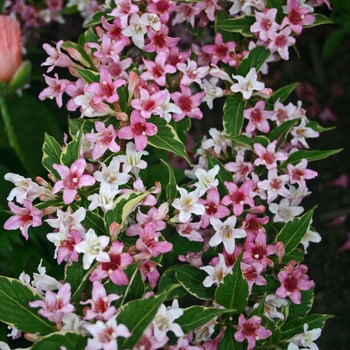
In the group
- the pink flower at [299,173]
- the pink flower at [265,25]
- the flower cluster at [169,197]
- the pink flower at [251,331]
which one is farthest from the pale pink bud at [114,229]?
the pink flower at [265,25]

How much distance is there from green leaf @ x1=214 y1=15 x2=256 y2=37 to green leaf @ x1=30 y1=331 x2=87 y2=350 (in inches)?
24.4

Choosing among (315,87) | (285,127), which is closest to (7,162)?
(285,127)

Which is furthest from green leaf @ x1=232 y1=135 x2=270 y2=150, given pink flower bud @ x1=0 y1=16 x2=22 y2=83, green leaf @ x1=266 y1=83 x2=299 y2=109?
pink flower bud @ x1=0 y1=16 x2=22 y2=83

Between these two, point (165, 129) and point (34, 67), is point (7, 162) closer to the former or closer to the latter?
point (34, 67)

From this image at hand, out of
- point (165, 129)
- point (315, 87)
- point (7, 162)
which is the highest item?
point (165, 129)

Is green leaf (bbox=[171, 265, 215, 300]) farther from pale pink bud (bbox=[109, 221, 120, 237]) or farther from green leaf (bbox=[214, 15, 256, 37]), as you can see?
green leaf (bbox=[214, 15, 256, 37])

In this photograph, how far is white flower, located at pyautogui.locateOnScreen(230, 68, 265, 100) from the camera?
961 mm

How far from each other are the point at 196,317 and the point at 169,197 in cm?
20

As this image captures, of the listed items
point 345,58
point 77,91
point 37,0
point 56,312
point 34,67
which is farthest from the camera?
point 345,58

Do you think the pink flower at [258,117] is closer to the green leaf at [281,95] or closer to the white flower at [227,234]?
the green leaf at [281,95]

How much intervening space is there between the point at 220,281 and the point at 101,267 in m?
0.20

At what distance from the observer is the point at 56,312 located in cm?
75

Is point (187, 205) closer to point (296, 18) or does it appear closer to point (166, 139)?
point (166, 139)

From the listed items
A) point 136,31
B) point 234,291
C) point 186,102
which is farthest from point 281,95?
point 234,291
